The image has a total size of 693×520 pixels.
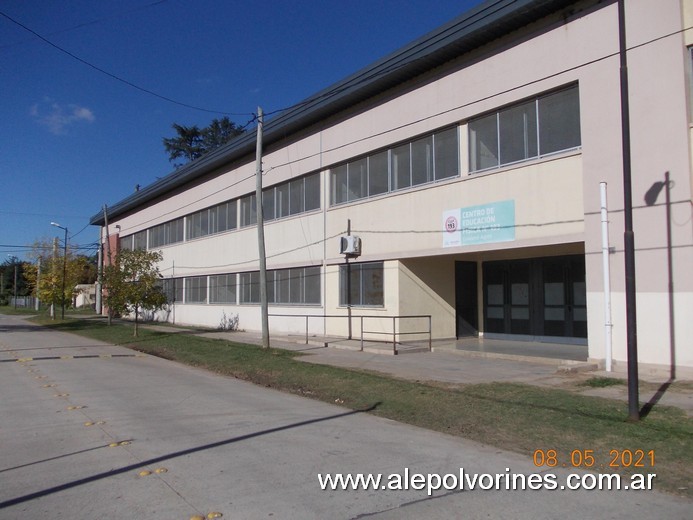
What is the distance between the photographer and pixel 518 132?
15562mm

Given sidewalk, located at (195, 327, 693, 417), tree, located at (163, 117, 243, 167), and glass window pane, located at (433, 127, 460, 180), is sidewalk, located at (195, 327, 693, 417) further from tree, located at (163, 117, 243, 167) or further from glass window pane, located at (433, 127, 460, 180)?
tree, located at (163, 117, 243, 167)

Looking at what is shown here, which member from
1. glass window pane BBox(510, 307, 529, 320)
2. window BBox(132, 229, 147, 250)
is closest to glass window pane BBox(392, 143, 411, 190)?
glass window pane BBox(510, 307, 529, 320)

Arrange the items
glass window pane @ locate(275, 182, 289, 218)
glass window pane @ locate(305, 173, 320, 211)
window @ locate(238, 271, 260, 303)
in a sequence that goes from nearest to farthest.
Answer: glass window pane @ locate(305, 173, 320, 211)
glass window pane @ locate(275, 182, 289, 218)
window @ locate(238, 271, 260, 303)

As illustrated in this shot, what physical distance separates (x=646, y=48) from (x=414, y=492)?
429 inches

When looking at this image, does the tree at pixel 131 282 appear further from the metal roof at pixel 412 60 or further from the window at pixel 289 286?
the metal roof at pixel 412 60

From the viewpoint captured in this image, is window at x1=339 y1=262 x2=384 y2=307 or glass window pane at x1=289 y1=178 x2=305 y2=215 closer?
window at x1=339 y1=262 x2=384 y2=307

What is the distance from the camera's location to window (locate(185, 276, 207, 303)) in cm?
3375

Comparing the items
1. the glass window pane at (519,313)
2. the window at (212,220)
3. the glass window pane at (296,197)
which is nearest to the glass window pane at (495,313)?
the glass window pane at (519,313)

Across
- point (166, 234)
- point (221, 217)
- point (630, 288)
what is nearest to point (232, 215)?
point (221, 217)

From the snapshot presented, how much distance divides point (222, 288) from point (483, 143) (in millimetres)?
18450

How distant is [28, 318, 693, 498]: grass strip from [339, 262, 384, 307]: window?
5.85 meters

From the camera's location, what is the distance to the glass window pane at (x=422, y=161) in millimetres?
18378

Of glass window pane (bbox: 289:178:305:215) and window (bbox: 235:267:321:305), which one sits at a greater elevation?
glass window pane (bbox: 289:178:305:215)

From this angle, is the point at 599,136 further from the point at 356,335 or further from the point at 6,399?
the point at 6,399
